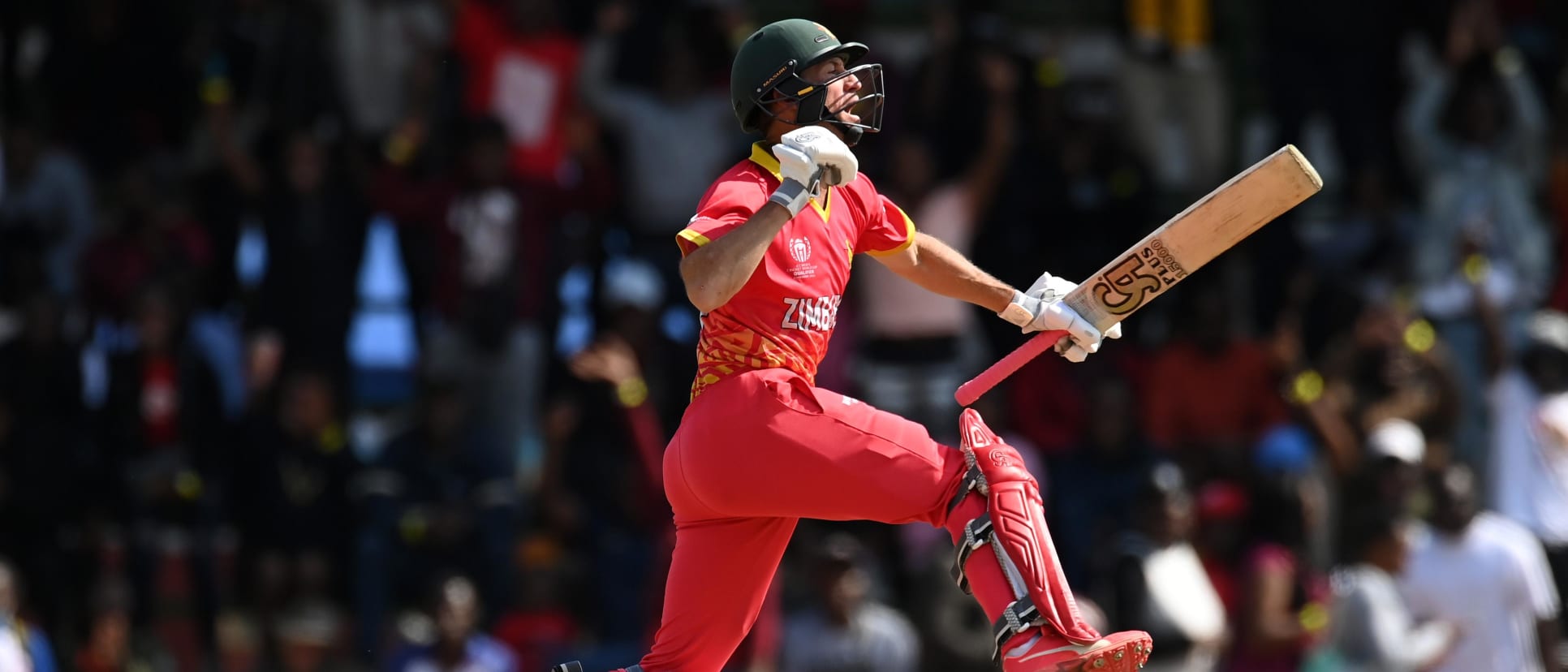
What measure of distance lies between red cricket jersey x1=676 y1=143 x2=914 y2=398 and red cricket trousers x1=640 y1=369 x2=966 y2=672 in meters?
0.08

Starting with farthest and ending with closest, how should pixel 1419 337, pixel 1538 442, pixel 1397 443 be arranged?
pixel 1419 337, pixel 1397 443, pixel 1538 442

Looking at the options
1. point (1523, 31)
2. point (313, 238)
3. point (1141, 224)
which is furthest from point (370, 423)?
point (1523, 31)

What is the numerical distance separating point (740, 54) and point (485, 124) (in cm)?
583

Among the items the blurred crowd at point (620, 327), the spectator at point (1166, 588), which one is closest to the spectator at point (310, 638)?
the blurred crowd at point (620, 327)

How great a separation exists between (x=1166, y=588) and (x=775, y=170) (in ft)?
15.4

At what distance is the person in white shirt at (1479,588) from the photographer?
9.78 m

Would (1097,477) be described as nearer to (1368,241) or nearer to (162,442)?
(1368,241)

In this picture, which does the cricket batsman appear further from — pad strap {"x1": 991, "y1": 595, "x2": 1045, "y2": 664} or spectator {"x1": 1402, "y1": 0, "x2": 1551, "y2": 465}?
spectator {"x1": 1402, "y1": 0, "x2": 1551, "y2": 465}

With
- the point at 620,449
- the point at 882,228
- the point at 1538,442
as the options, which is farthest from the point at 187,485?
the point at 1538,442

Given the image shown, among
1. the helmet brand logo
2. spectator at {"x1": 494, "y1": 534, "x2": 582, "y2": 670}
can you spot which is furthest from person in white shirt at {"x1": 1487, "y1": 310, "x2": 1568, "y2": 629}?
the helmet brand logo

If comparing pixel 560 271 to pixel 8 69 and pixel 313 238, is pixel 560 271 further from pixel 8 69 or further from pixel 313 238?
pixel 8 69

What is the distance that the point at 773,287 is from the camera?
20.4 feet

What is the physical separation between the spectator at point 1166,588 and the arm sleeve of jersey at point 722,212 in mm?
4671

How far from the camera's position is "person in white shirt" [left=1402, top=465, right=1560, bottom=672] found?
9781mm
